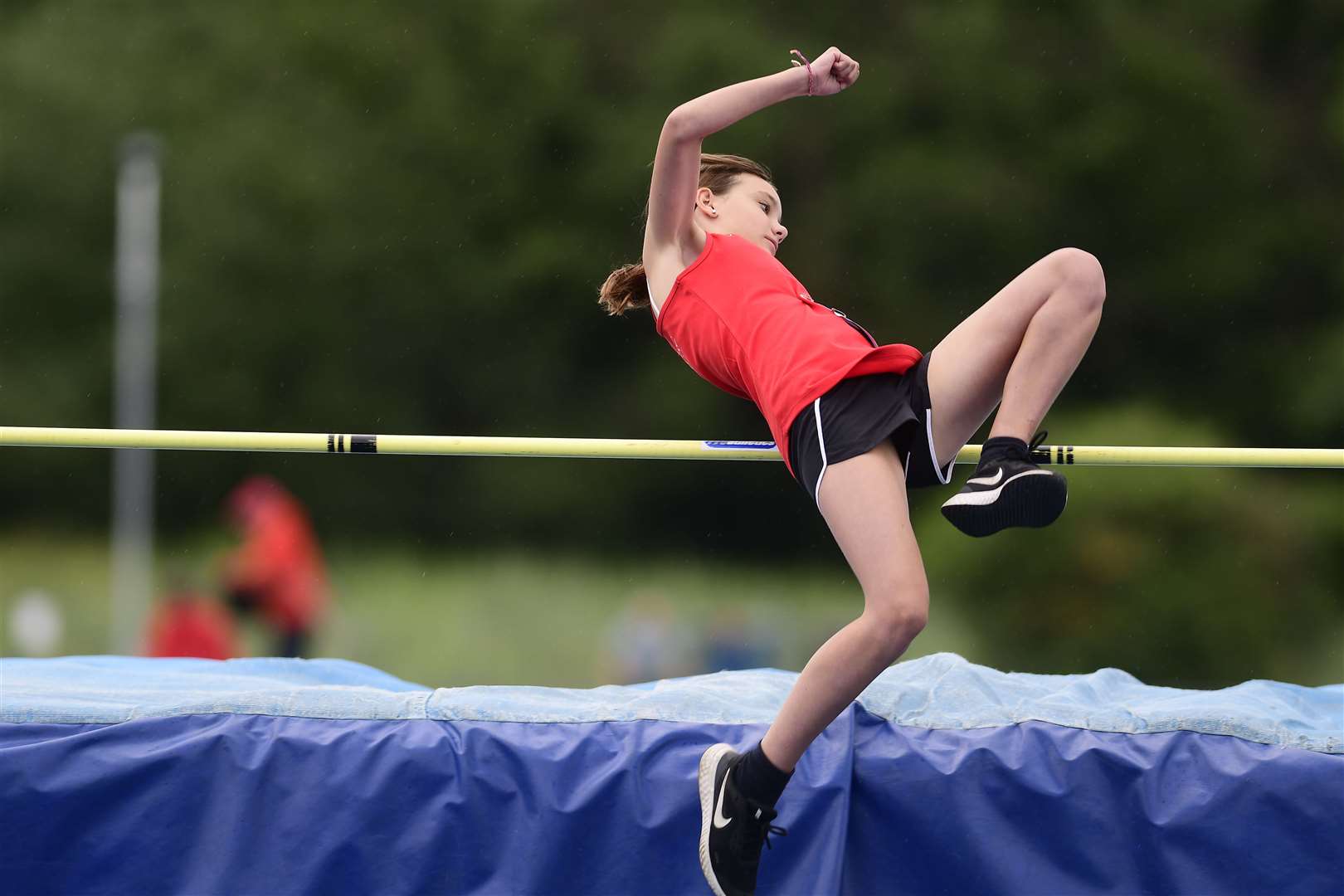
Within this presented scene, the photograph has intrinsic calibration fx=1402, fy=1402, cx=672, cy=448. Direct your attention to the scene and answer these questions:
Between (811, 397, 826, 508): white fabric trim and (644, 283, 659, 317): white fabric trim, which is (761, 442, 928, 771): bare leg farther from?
(644, 283, 659, 317): white fabric trim

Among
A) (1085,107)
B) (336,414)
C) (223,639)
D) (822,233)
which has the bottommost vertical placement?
(223,639)

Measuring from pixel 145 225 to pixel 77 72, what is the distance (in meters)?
2.34

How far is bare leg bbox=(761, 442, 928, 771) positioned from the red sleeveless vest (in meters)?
0.17

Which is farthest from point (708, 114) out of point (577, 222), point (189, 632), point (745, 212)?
point (577, 222)

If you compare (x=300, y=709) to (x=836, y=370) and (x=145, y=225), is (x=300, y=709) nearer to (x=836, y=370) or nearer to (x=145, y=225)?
(x=836, y=370)

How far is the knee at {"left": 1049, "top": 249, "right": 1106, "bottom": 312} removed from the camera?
87.7 inches

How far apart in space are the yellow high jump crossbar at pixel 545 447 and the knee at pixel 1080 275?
629mm

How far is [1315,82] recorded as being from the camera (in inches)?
477

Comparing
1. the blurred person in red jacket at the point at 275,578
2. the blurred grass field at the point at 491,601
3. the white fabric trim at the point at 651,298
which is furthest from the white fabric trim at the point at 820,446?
the blurred grass field at the point at 491,601

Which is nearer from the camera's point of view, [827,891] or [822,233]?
[827,891]

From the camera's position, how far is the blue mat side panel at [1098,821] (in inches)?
90.9

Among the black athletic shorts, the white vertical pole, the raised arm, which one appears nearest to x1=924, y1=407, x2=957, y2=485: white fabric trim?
the black athletic shorts

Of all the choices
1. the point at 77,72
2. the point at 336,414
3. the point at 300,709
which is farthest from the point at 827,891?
the point at 77,72

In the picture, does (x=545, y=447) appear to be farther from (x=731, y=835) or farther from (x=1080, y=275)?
(x=1080, y=275)
